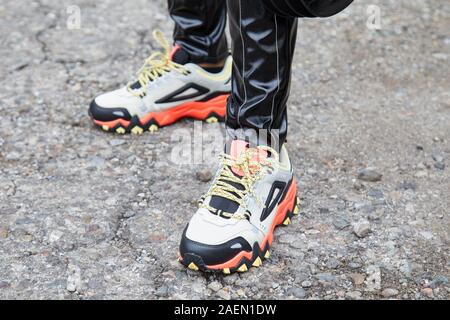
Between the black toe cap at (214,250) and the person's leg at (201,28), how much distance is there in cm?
66

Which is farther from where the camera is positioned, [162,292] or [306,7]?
[162,292]

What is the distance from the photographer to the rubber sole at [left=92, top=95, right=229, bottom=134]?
6.67 ft

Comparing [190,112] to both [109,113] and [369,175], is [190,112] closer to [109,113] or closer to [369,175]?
[109,113]

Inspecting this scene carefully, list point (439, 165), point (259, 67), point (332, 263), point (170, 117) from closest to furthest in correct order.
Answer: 1. point (259, 67)
2. point (332, 263)
3. point (439, 165)
4. point (170, 117)

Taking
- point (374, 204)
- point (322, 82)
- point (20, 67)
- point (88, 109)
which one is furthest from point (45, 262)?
point (322, 82)

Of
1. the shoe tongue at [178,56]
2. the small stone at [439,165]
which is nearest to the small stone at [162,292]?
the shoe tongue at [178,56]

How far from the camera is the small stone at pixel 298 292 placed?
1.51m

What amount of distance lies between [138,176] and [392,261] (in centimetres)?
67

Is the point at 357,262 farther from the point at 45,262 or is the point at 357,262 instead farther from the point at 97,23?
the point at 97,23

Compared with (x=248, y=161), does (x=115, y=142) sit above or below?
below

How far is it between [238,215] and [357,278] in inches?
11.1

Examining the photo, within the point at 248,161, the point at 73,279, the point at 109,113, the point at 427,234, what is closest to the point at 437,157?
the point at 427,234

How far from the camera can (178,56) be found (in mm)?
2037

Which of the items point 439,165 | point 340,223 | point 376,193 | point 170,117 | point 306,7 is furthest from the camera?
point 170,117
